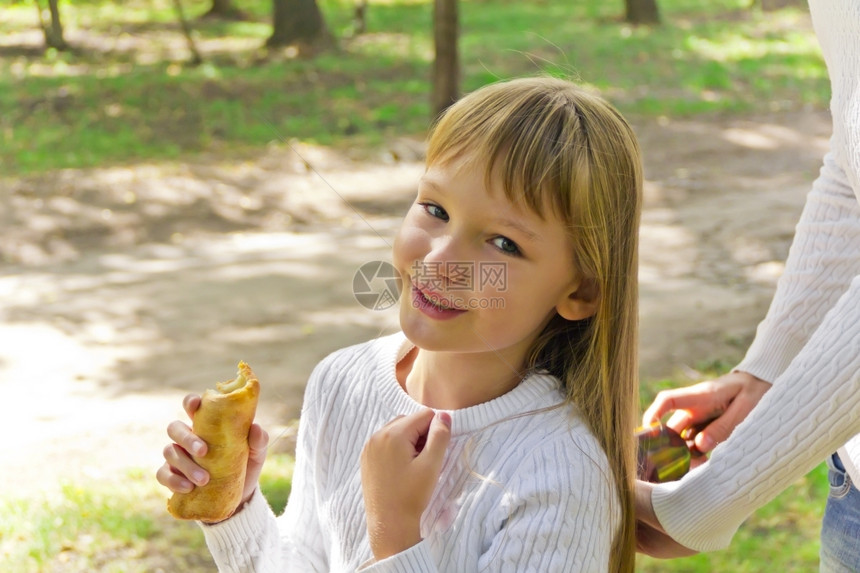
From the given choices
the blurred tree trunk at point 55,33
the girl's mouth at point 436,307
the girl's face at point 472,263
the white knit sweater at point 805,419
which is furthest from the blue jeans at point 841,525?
the blurred tree trunk at point 55,33

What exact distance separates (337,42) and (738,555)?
38.9ft

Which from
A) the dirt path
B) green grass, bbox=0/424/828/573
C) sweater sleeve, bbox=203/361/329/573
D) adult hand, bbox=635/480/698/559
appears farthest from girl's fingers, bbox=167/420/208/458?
the dirt path

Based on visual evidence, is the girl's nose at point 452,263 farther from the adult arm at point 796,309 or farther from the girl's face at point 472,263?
the adult arm at point 796,309

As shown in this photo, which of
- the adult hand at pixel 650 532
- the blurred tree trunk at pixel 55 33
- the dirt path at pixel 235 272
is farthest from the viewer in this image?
Result: the blurred tree trunk at pixel 55 33

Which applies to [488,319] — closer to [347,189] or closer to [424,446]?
[424,446]

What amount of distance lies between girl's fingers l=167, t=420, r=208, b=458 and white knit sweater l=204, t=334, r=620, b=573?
19 cm

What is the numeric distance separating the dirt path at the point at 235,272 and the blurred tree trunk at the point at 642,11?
243 inches

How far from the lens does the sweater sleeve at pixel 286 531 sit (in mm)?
1602

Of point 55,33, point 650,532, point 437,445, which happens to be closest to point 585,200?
point 437,445

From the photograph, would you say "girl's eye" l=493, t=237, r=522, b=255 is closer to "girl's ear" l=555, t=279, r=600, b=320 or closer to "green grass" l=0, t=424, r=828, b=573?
"girl's ear" l=555, t=279, r=600, b=320

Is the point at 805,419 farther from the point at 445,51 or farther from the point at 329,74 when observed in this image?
the point at 329,74

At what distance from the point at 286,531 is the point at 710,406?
0.80m

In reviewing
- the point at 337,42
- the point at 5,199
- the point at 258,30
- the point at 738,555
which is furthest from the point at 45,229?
the point at 258,30

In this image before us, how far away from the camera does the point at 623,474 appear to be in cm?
145
